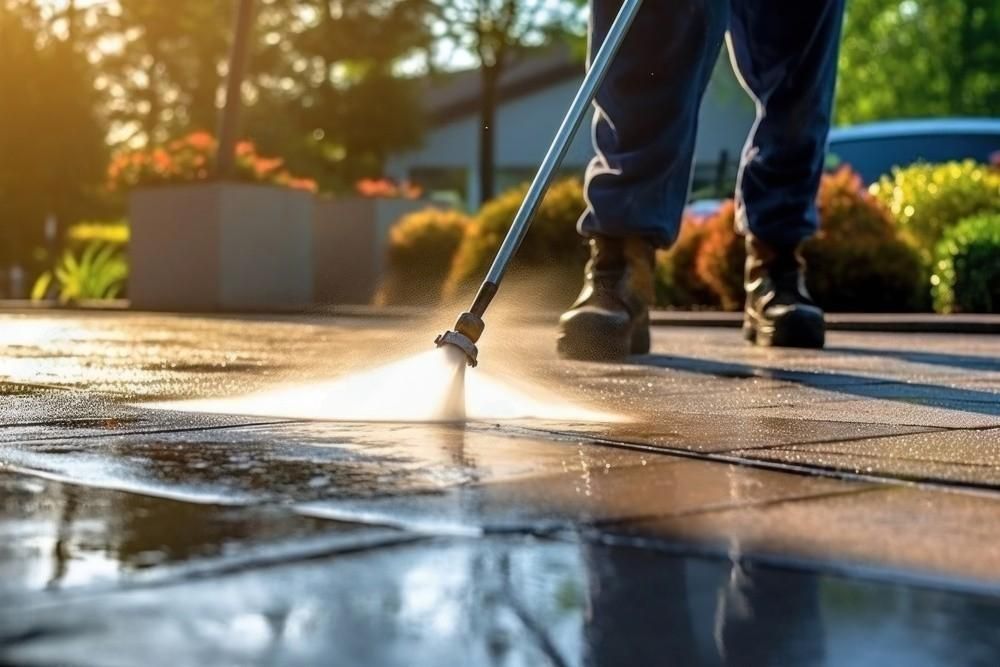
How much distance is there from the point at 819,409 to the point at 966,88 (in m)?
38.0

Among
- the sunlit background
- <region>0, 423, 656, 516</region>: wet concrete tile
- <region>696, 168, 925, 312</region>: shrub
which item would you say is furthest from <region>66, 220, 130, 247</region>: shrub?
<region>0, 423, 656, 516</region>: wet concrete tile

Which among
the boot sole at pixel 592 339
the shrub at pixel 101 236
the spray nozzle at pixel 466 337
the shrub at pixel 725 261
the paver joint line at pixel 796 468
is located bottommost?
the paver joint line at pixel 796 468

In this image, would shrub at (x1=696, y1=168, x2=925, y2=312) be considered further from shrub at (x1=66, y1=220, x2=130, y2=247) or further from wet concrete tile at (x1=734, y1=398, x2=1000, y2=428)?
shrub at (x1=66, y1=220, x2=130, y2=247)

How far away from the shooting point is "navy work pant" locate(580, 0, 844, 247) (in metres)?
4.47

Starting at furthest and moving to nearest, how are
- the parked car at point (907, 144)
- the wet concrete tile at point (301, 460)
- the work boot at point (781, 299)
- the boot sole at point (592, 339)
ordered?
1. the parked car at point (907, 144)
2. the work boot at point (781, 299)
3. the boot sole at point (592, 339)
4. the wet concrete tile at point (301, 460)

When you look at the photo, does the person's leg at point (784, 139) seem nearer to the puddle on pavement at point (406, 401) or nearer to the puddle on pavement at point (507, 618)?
the puddle on pavement at point (406, 401)

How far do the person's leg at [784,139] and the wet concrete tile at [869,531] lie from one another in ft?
10.7

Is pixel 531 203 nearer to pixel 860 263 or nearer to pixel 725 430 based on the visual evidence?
pixel 725 430

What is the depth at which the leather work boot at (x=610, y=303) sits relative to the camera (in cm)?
445

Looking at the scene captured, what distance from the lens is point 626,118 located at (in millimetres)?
4535

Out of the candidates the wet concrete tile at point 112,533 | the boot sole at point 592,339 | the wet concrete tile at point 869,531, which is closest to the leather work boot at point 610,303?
the boot sole at point 592,339

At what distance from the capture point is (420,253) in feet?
51.5

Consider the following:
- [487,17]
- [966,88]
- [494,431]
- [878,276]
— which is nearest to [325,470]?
[494,431]

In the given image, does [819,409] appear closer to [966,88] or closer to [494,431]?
[494,431]
